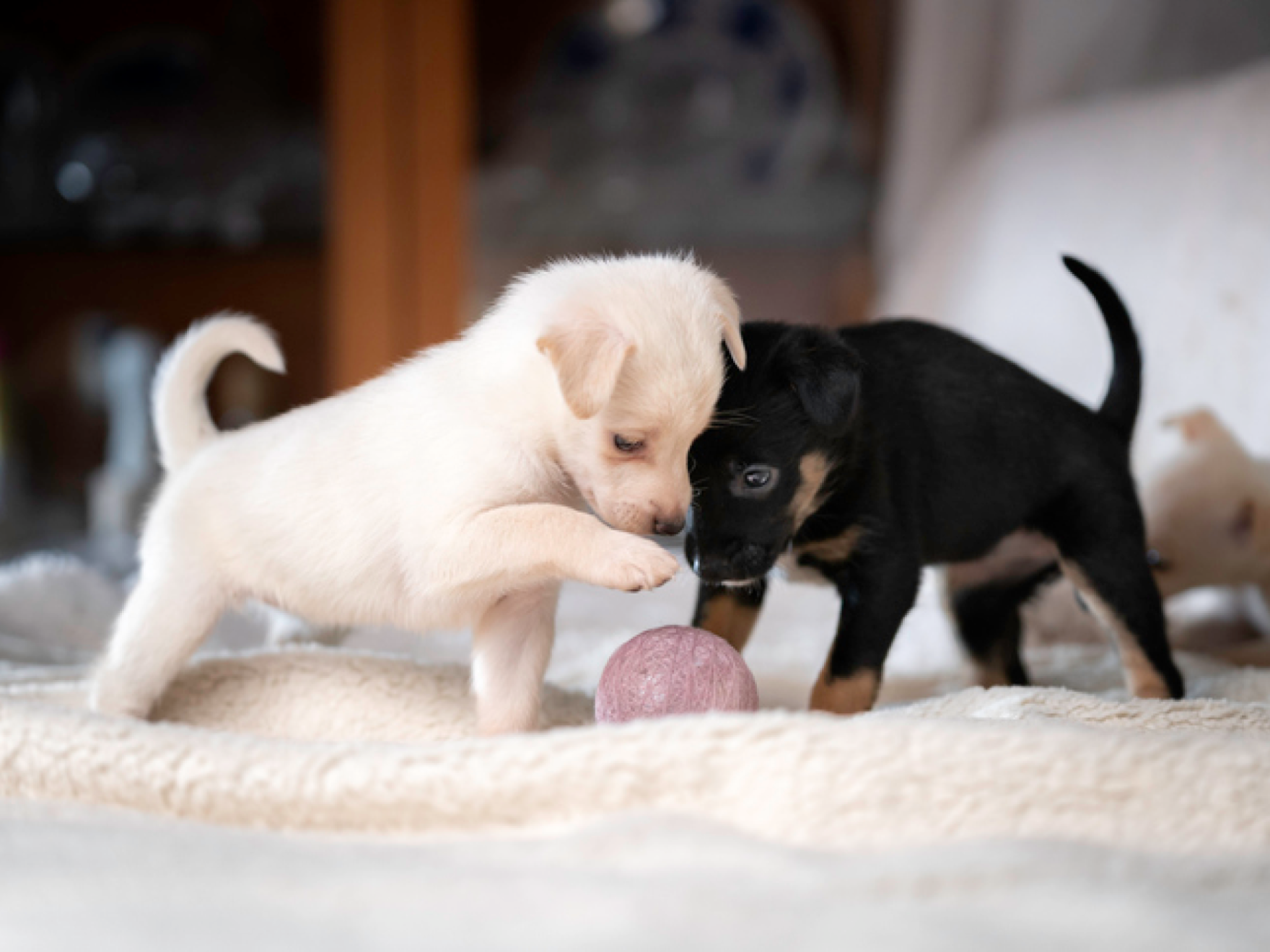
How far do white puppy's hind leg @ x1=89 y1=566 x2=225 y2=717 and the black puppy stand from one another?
505mm

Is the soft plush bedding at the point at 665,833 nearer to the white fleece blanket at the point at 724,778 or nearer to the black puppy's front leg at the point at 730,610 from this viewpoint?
the white fleece blanket at the point at 724,778

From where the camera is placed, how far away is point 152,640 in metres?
1.20

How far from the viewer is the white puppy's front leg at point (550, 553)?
102 centimetres

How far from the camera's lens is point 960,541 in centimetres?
138

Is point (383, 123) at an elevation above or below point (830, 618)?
above

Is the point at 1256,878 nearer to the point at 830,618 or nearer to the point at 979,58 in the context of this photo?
the point at 830,618

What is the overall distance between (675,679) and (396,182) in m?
2.36

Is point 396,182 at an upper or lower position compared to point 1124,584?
upper

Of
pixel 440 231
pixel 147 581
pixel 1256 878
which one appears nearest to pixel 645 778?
pixel 1256 878

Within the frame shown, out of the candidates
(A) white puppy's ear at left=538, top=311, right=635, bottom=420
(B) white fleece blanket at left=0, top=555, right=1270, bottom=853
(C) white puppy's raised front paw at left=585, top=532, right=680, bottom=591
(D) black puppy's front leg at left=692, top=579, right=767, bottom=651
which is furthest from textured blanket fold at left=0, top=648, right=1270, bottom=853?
(D) black puppy's front leg at left=692, top=579, right=767, bottom=651

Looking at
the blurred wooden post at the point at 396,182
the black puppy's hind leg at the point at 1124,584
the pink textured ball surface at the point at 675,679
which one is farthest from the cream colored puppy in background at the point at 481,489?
the blurred wooden post at the point at 396,182

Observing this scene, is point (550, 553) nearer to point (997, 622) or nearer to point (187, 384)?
point (187, 384)

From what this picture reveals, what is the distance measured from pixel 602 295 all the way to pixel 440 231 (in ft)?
6.95

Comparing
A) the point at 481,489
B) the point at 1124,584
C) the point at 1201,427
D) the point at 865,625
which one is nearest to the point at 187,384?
the point at 481,489
